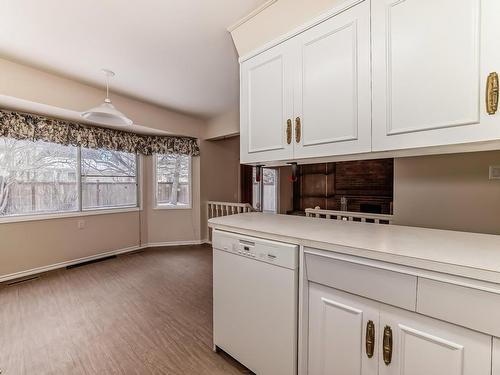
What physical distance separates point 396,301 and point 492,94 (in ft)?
3.01

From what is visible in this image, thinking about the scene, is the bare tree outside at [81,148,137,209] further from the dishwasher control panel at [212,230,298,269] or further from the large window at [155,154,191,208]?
the dishwasher control panel at [212,230,298,269]

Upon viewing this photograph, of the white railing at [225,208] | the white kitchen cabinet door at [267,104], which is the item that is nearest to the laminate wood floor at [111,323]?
the white railing at [225,208]

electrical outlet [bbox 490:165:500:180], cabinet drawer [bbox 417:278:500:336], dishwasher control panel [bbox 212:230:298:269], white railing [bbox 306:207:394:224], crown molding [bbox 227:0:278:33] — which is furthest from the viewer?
white railing [bbox 306:207:394:224]

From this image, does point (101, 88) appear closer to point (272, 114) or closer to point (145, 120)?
point (145, 120)

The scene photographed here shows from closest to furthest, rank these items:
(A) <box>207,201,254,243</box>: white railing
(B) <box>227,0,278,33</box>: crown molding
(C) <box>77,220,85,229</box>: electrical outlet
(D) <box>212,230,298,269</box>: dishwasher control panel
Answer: (D) <box>212,230,298,269</box>: dishwasher control panel
(B) <box>227,0,278,33</box>: crown molding
(C) <box>77,220,85,229</box>: electrical outlet
(A) <box>207,201,254,243</box>: white railing

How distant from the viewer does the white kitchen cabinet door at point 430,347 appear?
810 millimetres

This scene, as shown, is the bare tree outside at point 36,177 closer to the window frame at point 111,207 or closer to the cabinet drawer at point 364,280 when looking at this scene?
the window frame at point 111,207

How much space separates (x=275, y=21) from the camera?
1749 millimetres

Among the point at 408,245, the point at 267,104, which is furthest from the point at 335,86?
the point at 408,245

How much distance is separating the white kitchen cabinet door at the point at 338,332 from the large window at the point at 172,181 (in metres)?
3.98

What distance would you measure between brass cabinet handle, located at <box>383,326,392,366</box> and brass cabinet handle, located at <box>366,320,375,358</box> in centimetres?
5

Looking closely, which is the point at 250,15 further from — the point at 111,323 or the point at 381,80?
the point at 111,323

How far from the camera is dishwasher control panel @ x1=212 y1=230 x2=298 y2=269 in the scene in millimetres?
1266

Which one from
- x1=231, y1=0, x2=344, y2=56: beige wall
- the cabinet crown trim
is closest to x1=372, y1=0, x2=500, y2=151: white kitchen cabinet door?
the cabinet crown trim
